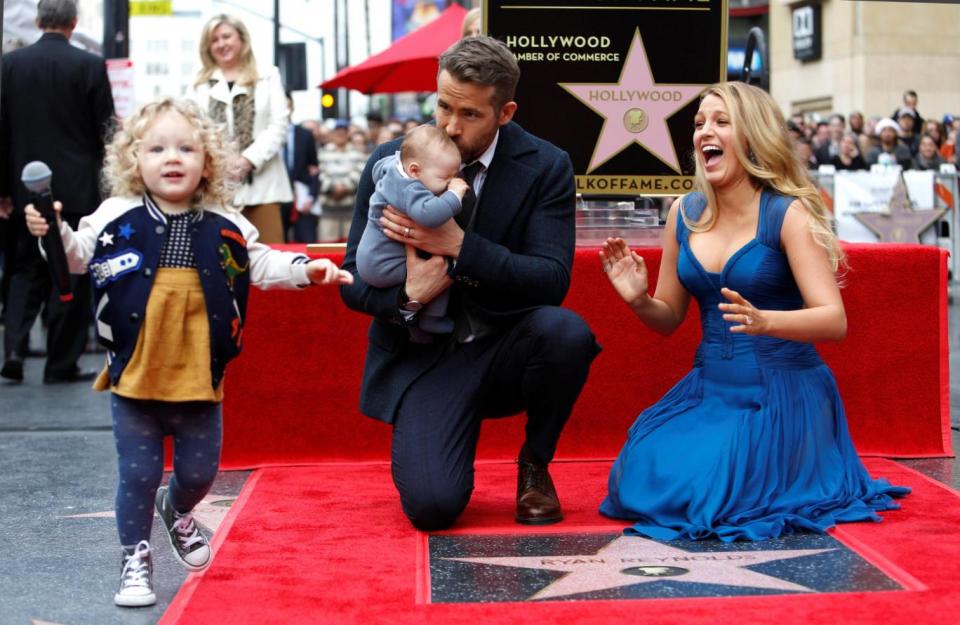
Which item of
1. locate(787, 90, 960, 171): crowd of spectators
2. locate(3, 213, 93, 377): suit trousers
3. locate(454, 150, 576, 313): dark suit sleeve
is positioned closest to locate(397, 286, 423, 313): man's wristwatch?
locate(454, 150, 576, 313): dark suit sleeve

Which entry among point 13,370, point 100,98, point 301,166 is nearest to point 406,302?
point 13,370

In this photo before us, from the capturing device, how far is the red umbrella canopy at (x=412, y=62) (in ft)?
40.8

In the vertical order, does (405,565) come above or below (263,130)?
below

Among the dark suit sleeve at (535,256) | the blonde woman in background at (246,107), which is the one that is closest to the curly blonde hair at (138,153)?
the dark suit sleeve at (535,256)

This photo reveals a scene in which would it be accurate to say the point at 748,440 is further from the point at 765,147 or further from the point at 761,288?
the point at 765,147

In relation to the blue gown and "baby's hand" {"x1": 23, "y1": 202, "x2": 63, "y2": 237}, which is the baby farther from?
"baby's hand" {"x1": 23, "y1": 202, "x2": 63, "y2": 237}

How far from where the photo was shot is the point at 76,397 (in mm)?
7367

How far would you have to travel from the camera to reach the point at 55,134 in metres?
8.20

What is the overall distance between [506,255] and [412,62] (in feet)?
27.9

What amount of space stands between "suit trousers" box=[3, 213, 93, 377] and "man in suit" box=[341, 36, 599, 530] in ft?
12.4

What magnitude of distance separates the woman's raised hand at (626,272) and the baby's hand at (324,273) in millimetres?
1127

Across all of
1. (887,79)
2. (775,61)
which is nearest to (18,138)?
(887,79)

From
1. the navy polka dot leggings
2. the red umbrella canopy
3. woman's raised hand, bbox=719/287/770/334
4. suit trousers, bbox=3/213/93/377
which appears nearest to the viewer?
the navy polka dot leggings

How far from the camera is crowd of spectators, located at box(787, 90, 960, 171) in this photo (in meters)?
15.9
